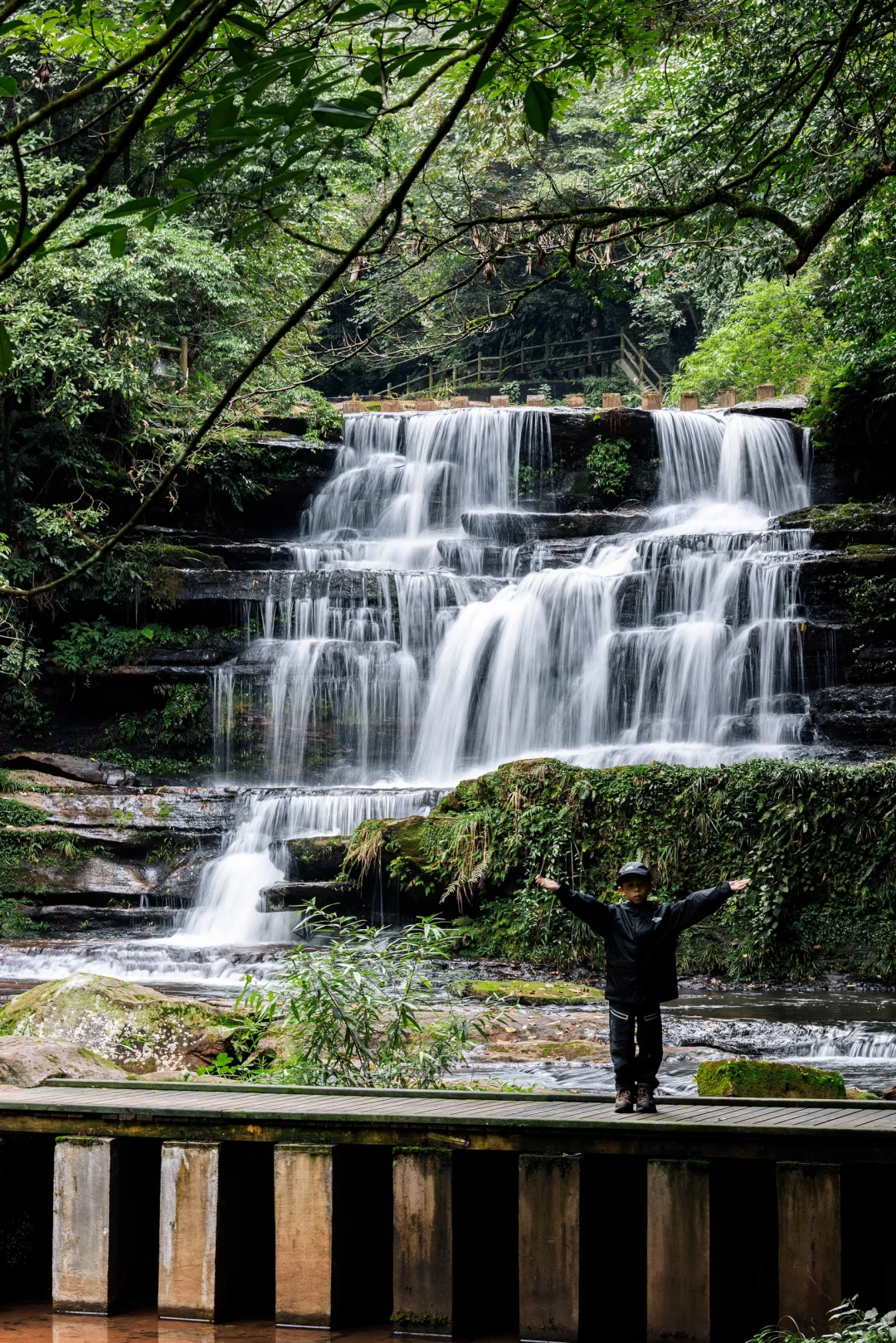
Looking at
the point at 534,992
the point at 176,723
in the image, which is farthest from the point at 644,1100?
the point at 176,723

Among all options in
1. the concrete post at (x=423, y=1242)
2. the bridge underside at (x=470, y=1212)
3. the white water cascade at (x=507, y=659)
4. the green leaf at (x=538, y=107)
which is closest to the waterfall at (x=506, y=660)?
the white water cascade at (x=507, y=659)

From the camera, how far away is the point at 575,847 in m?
14.7

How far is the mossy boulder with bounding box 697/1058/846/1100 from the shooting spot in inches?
261

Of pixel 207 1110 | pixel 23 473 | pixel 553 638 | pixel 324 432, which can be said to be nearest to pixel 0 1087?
pixel 207 1110

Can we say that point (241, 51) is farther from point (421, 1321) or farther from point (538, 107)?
point (421, 1321)

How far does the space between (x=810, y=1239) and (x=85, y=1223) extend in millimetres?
2842

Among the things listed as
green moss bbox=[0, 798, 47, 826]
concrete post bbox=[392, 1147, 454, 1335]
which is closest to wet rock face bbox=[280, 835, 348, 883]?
green moss bbox=[0, 798, 47, 826]

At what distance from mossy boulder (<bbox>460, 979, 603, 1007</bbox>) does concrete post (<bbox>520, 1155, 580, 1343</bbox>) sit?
6.34 m

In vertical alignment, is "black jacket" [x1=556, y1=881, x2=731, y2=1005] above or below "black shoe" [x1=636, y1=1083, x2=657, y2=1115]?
above

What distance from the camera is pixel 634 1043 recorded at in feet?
18.5

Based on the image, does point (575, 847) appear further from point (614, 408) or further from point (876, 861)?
point (614, 408)

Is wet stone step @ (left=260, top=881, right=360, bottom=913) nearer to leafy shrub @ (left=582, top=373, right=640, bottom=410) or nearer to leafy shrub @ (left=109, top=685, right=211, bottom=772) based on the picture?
leafy shrub @ (left=109, top=685, right=211, bottom=772)

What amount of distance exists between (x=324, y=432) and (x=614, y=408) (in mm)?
5516

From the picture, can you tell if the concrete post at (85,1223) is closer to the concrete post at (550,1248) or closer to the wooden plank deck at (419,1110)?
the wooden plank deck at (419,1110)
